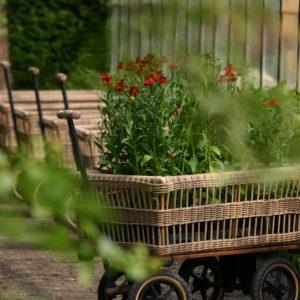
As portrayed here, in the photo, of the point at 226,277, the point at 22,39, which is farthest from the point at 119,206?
the point at 22,39

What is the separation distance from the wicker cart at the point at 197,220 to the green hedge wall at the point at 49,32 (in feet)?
25.0

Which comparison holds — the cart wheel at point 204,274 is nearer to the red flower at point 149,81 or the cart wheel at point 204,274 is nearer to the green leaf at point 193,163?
the green leaf at point 193,163

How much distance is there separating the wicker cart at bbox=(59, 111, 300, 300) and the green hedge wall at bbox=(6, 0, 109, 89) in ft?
25.0

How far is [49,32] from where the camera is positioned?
11953 mm

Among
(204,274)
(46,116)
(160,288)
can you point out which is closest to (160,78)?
(160,288)

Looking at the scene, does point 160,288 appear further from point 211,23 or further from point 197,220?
point 211,23

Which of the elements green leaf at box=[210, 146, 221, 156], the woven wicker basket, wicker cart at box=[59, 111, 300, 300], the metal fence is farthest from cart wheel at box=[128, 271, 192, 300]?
the metal fence

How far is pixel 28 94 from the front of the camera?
9.09 meters

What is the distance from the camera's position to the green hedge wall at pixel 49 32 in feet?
38.9

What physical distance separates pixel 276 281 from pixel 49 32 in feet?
26.0

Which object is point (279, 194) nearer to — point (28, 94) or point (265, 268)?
point (265, 268)

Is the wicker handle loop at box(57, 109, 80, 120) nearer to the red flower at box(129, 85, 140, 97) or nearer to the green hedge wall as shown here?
the red flower at box(129, 85, 140, 97)

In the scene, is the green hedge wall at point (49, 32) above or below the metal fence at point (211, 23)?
below

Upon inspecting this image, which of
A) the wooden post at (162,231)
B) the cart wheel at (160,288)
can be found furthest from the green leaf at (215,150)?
the cart wheel at (160,288)
